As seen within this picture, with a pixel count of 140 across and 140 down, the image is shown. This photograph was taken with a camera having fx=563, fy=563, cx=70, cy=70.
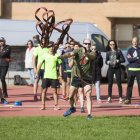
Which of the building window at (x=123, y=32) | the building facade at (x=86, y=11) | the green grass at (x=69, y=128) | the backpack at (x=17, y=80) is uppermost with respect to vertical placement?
the building facade at (x=86, y=11)

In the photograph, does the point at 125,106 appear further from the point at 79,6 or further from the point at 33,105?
the point at 79,6

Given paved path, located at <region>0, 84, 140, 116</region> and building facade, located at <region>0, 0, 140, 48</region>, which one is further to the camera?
building facade, located at <region>0, 0, 140, 48</region>

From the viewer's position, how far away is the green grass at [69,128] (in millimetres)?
10492

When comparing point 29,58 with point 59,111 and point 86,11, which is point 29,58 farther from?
point 86,11

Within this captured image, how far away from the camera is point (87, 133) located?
426 inches

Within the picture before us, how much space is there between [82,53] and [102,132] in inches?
115

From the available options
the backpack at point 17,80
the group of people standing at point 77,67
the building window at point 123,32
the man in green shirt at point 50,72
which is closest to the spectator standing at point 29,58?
the backpack at point 17,80

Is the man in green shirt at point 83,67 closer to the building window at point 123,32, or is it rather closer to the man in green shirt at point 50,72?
the man in green shirt at point 50,72

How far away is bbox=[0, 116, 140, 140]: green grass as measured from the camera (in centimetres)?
1049

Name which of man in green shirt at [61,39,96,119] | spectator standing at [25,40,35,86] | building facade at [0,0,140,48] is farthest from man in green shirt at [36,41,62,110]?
building facade at [0,0,140,48]

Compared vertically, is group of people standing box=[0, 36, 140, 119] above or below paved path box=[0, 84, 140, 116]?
above

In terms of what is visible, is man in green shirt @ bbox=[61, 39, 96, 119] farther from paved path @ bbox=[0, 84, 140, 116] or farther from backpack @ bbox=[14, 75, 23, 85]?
backpack @ bbox=[14, 75, 23, 85]

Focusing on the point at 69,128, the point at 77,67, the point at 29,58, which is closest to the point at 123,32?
the point at 29,58

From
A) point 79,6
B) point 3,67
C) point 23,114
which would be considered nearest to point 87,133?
point 23,114
